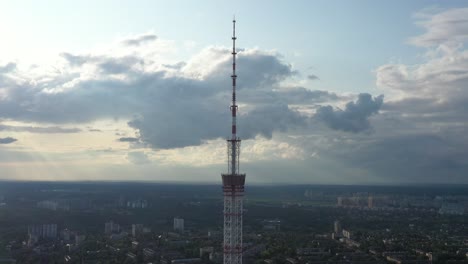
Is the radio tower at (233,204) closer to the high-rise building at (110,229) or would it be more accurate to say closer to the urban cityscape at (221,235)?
the urban cityscape at (221,235)

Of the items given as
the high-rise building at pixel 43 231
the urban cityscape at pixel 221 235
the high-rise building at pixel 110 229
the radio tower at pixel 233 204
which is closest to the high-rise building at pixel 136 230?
the urban cityscape at pixel 221 235

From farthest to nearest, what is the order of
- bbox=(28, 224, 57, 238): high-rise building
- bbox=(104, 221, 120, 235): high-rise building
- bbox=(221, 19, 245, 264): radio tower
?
bbox=(104, 221, 120, 235): high-rise building, bbox=(28, 224, 57, 238): high-rise building, bbox=(221, 19, 245, 264): radio tower

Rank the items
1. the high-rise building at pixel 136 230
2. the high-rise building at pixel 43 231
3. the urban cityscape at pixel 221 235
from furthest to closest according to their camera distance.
→ the high-rise building at pixel 43 231 < the high-rise building at pixel 136 230 < the urban cityscape at pixel 221 235

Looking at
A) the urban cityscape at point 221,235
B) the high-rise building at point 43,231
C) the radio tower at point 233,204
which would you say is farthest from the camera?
the high-rise building at point 43,231

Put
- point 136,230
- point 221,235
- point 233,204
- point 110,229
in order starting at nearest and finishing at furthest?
point 233,204
point 221,235
point 136,230
point 110,229

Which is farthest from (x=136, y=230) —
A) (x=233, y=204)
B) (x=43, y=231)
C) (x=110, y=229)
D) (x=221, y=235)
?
(x=233, y=204)

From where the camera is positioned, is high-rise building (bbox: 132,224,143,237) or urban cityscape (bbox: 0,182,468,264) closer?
urban cityscape (bbox: 0,182,468,264)

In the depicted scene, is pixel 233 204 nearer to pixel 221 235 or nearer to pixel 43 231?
pixel 221 235

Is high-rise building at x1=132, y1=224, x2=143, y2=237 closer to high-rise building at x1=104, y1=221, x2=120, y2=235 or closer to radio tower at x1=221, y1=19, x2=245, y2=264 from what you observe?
high-rise building at x1=104, y1=221, x2=120, y2=235

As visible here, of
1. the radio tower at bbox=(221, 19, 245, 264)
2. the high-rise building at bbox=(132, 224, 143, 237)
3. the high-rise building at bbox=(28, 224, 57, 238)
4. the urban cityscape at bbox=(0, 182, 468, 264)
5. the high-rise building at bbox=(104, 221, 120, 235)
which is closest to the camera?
the radio tower at bbox=(221, 19, 245, 264)

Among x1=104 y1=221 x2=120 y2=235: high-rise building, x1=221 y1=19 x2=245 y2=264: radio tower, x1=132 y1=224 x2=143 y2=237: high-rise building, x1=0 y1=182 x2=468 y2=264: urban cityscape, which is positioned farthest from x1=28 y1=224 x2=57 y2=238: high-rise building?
x1=221 y1=19 x2=245 y2=264: radio tower

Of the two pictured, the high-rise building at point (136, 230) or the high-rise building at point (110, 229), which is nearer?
the high-rise building at point (136, 230)

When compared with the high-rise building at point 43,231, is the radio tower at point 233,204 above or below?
above
